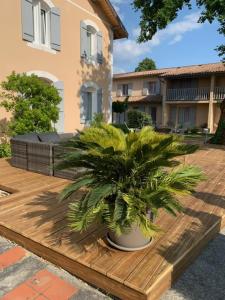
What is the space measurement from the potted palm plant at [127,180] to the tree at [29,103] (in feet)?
16.3

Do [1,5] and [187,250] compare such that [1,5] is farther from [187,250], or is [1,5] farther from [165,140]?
[187,250]

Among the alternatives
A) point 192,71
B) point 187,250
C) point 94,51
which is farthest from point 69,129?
point 192,71

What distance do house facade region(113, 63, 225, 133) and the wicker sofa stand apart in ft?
56.4

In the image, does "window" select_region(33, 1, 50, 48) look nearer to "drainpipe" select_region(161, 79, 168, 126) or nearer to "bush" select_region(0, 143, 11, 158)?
"bush" select_region(0, 143, 11, 158)

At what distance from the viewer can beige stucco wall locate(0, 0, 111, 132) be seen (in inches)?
324

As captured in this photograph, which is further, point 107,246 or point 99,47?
point 99,47

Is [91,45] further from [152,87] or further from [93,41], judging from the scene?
[152,87]

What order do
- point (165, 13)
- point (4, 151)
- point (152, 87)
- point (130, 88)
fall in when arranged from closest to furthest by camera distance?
point (4, 151) → point (165, 13) → point (152, 87) → point (130, 88)

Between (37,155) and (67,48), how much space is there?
6.12m

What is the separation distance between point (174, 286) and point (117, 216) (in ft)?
2.99

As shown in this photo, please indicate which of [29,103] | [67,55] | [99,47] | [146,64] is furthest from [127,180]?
[146,64]

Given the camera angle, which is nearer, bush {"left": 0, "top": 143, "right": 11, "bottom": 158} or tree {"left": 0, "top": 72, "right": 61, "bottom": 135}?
tree {"left": 0, "top": 72, "right": 61, "bottom": 135}

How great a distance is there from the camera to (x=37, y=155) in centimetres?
599

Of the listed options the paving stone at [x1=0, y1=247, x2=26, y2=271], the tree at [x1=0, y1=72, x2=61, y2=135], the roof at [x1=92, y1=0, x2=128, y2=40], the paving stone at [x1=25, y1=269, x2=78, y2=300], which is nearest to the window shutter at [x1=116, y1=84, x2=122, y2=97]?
the roof at [x1=92, y1=0, x2=128, y2=40]
